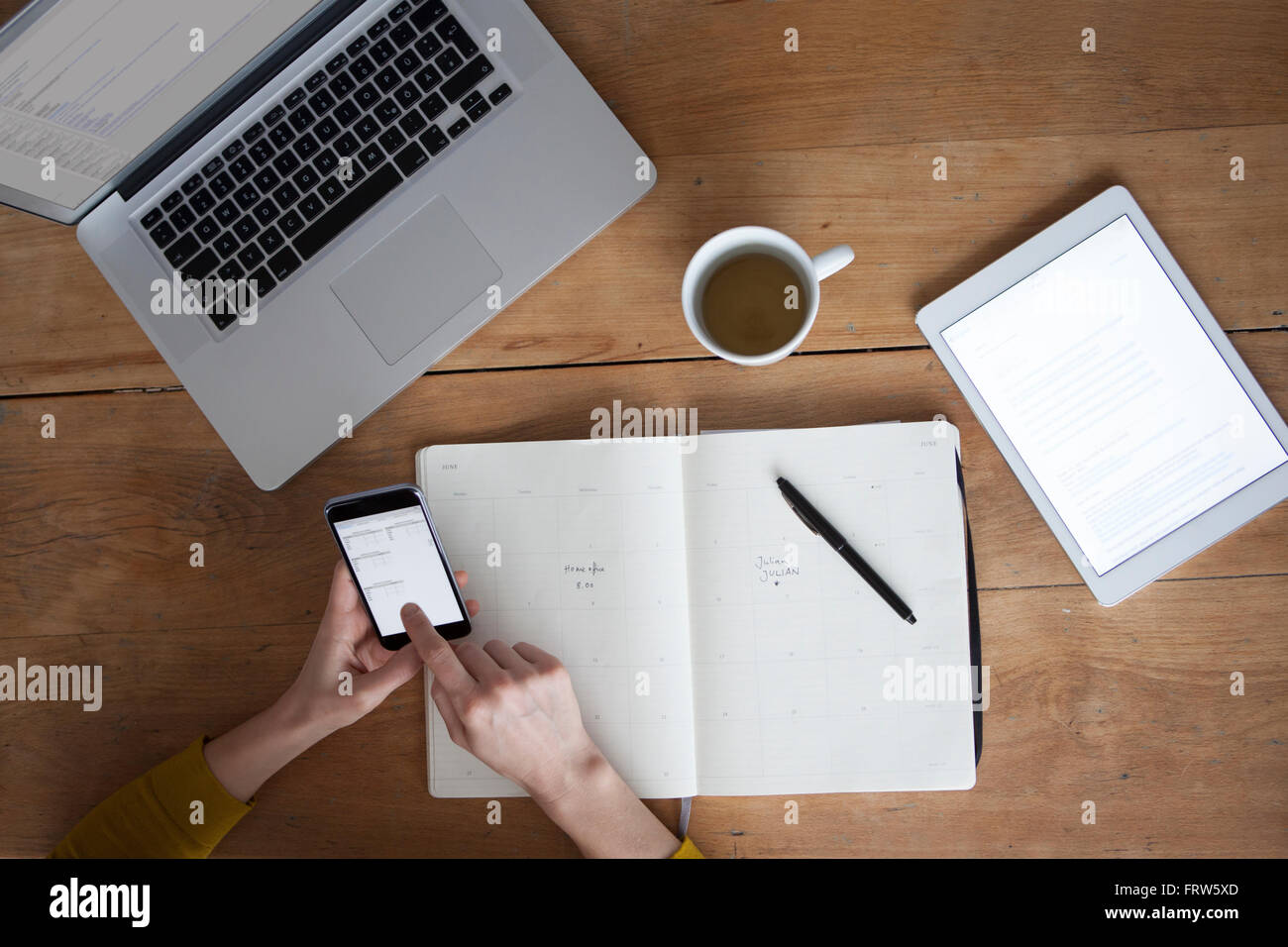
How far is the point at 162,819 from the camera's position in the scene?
79 cm

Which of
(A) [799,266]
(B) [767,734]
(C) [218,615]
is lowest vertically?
(B) [767,734]

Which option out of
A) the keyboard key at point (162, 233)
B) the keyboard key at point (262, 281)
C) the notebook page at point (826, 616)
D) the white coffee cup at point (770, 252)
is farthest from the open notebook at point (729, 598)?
the keyboard key at point (162, 233)

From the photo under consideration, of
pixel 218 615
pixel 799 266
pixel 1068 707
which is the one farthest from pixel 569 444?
pixel 1068 707

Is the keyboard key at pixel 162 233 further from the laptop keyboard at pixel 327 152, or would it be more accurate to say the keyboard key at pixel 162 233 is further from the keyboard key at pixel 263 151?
the keyboard key at pixel 263 151

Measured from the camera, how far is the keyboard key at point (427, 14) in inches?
30.7

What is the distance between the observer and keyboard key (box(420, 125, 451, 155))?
791 millimetres

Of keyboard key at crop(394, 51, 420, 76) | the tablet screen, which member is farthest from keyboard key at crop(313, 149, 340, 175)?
the tablet screen

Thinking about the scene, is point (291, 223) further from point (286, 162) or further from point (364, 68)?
point (364, 68)

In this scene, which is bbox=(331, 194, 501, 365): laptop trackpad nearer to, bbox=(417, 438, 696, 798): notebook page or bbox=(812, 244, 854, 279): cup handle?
bbox=(417, 438, 696, 798): notebook page

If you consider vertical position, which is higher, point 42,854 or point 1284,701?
point 1284,701

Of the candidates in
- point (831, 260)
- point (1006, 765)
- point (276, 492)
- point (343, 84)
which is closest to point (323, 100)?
point (343, 84)
